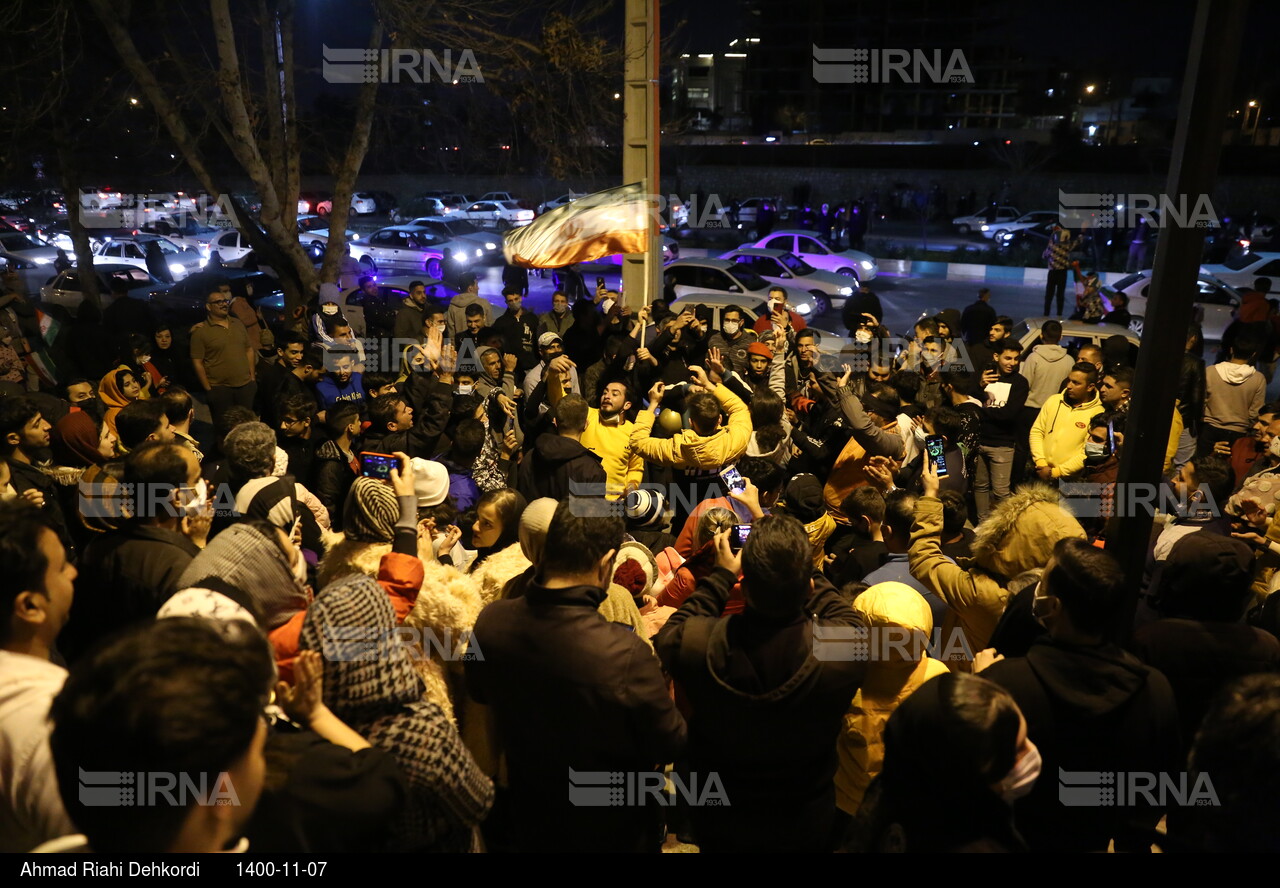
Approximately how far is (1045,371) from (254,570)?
7.50 m

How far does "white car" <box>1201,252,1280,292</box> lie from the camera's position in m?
17.5

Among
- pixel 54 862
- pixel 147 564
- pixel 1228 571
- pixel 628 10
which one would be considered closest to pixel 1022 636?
pixel 1228 571

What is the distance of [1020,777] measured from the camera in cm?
219

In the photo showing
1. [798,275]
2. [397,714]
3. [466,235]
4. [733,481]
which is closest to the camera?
[397,714]

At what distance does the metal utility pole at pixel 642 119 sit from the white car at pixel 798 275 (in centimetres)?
868

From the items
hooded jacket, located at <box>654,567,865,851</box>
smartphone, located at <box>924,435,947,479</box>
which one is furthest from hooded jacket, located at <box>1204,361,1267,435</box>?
hooded jacket, located at <box>654,567,865,851</box>

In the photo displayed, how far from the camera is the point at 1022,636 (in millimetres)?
3354

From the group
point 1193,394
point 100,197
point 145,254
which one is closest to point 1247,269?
point 1193,394

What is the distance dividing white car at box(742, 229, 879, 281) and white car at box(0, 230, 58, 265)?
18748 millimetres

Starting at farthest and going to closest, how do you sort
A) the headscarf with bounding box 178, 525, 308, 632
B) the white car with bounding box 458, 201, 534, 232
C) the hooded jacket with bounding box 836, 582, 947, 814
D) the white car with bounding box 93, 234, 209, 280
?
the white car with bounding box 458, 201, 534, 232
the white car with bounding box 93, 234, 209, 280
the headscarf with bounding box 178, 525, 308, 632
the hooded jacket with bounding box 836, 582, 947, 814

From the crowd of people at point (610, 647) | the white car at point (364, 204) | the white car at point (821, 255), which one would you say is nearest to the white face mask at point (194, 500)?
the crowd of people at point (610, 647)

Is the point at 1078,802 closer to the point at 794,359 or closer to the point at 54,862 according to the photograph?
the point at 54,862

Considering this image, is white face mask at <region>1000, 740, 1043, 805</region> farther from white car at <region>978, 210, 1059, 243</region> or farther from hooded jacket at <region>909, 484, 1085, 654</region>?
white car at <region>978, 210, 1059, 243</region>

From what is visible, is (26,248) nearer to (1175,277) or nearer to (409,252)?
(409,252)
